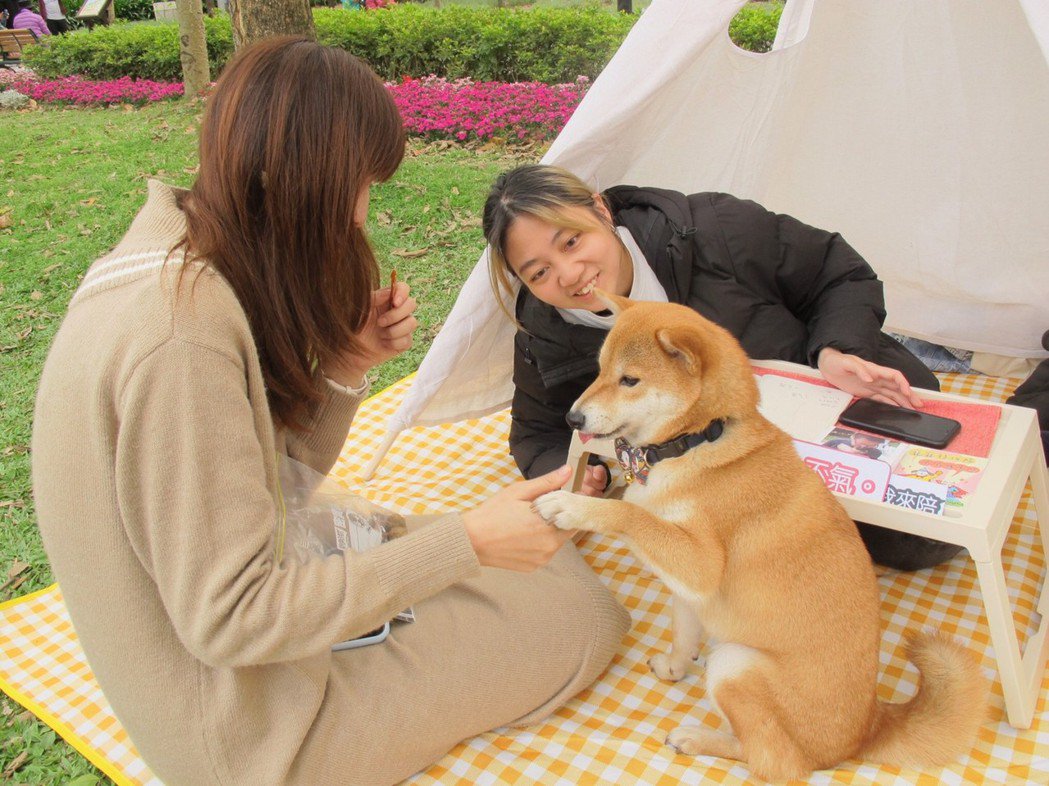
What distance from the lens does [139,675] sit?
6.40 feet

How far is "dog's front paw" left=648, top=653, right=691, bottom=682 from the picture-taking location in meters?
2.83

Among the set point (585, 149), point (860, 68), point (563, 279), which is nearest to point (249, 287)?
point (563, 279)

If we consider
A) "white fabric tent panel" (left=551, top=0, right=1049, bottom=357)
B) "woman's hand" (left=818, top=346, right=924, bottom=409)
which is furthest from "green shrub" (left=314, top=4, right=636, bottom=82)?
"woman's hand" (left=818, top=346, right=924, bottom=409)

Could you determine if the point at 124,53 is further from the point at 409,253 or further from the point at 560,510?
the point at 560,510

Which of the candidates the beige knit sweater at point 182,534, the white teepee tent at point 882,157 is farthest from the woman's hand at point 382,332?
the white teepee tent at point 882,157

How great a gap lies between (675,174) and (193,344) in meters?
3.41

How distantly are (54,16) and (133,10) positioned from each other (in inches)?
169

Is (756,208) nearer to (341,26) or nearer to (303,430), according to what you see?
(303,430)

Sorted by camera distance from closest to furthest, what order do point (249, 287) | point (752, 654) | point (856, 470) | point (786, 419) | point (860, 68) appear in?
1. point (249, 287)
2. point (752, 654)
3. point (856, 470)
4. point (786, 419)
5. point (860, 68)

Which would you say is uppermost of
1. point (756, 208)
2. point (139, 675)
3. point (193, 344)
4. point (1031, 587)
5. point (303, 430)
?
point (193, 344)

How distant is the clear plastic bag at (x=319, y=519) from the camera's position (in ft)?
7.75

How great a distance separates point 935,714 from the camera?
231cm

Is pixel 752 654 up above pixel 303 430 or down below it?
below

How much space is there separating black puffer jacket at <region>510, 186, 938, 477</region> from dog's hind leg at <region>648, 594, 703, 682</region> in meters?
0.94
